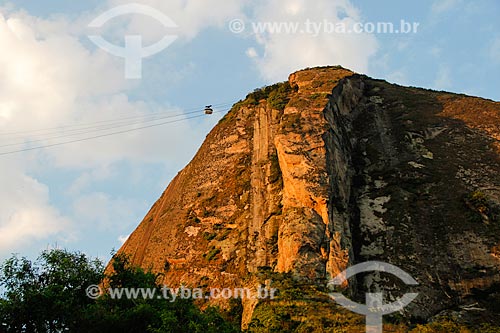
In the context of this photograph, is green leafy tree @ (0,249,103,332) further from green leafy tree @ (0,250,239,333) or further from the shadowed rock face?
the shadowed rock face

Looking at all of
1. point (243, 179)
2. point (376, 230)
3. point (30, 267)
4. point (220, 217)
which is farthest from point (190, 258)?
point (30, 267)

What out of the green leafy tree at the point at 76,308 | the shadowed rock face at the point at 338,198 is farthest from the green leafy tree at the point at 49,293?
the shadowed rock face at the point at 338,198

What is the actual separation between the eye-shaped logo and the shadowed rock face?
496 millimetres

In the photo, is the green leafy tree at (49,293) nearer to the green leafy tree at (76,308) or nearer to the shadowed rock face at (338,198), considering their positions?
the green leafy tree at (76,308)

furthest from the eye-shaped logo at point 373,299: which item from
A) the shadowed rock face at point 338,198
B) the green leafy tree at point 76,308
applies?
the green leafy tree at point 76,308

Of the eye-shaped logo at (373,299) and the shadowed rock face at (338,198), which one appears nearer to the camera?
the eye-shaped logo at (373,299)

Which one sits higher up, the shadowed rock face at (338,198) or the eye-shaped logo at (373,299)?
the shadowed rock face at (338,198)

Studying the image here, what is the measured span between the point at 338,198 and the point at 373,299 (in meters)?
7.80

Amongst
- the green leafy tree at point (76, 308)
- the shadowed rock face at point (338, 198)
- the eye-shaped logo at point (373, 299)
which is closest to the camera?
the green leafy tree at point (76, 308)

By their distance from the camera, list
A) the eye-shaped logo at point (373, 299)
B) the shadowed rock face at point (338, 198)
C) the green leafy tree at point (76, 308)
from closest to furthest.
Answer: the green leafy tree at point (76, 308), the eye-shaped logo at point (373, 299), the shadowed rock face at point (338, 198)

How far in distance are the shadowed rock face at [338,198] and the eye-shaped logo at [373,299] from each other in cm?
50

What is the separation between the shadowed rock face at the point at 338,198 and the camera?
Result: 34.7 m

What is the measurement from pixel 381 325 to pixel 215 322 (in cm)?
800

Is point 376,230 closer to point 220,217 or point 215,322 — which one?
point 220,217
